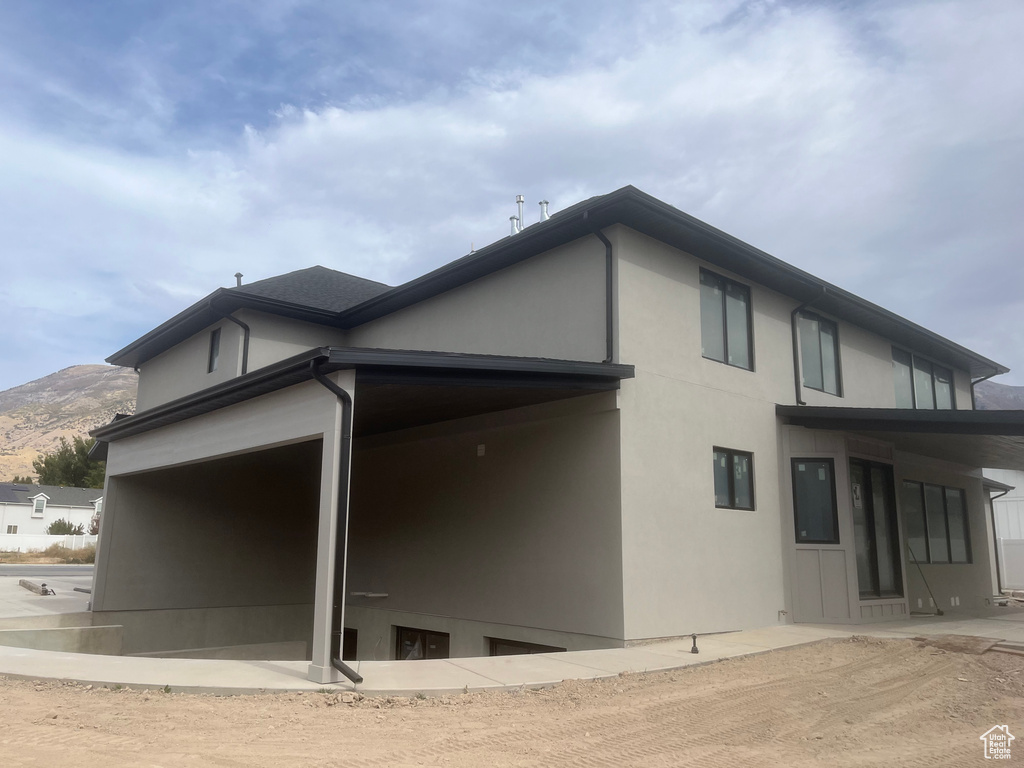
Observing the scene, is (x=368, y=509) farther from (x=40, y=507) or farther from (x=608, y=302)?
(x=40, y=507)

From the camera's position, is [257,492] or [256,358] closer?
[256,358]

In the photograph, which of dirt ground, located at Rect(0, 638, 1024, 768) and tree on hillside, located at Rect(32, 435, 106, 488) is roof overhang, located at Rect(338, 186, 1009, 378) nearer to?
dirt ground, located at Rect(0, 638, 1024, 768)

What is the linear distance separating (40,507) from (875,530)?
2008 inches

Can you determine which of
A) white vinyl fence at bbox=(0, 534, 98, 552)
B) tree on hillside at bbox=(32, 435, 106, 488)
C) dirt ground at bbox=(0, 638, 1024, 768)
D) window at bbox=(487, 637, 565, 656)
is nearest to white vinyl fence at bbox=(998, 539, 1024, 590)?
dirt ground at bbox=(0, 638, 1024, 768)

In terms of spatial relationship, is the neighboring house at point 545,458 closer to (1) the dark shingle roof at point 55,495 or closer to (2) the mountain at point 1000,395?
(1) the dark shingle roof at point 55,495

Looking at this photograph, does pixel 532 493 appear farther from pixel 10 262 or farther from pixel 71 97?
pixel 10 262

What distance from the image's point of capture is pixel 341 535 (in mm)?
6727

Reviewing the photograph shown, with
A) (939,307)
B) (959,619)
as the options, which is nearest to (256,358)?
(959,619)

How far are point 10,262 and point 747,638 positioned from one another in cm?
2693

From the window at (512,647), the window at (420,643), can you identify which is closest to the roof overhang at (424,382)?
the window at (512,647)

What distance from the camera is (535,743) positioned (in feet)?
15.7

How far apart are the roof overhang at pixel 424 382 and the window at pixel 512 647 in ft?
10.6

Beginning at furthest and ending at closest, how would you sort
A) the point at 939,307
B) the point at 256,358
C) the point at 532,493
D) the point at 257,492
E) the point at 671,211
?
the point at 939,307, the point at 257,492, the point at 256,358, the point at 532,493, the point at 671,211

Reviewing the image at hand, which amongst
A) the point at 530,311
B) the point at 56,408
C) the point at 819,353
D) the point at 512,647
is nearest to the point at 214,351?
the point at 530,311
